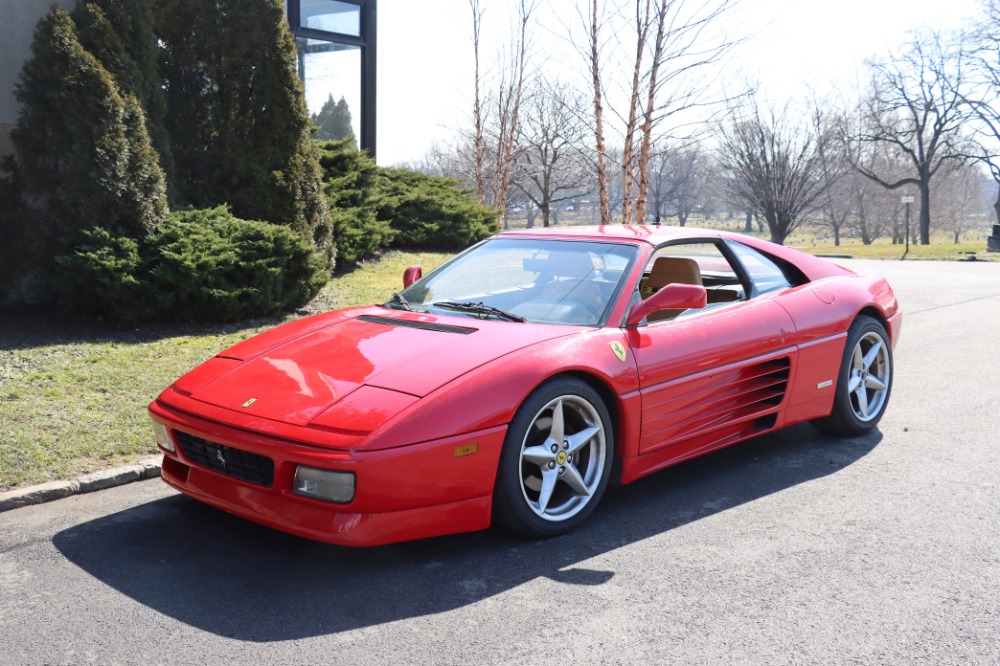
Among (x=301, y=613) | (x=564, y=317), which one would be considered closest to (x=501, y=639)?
(x=301, y=613)

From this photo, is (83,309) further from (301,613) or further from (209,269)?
(301,613)

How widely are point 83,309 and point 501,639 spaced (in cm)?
618

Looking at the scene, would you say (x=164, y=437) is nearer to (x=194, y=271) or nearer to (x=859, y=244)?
(x=194, y=271)

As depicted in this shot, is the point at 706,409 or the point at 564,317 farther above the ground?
the point at 564,317

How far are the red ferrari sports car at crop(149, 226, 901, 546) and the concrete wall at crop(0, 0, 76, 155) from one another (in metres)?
5.42

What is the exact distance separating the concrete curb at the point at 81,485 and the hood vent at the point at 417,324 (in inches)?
56.7

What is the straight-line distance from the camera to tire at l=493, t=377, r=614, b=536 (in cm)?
364

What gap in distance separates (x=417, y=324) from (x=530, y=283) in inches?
27.2

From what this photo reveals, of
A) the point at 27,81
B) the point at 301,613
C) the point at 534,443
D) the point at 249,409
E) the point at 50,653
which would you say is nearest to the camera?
the point at 50,653

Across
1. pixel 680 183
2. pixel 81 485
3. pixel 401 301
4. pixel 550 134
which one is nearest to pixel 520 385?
pixel 401 301

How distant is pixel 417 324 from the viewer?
14.1 ft

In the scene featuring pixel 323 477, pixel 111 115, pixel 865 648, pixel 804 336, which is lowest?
pixel 865 648

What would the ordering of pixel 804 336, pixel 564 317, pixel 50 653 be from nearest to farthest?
pixel 50 653
pixel 564 317
pixel 804 336

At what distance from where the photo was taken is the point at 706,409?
14.7 feet
